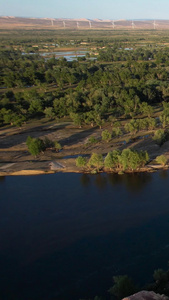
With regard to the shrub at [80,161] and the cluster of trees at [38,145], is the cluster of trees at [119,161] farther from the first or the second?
Answer: the cluster of trees at [38,145]

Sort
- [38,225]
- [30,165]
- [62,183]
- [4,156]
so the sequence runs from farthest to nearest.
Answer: [4,156] → [30,165] → [62,183] → [38,225]

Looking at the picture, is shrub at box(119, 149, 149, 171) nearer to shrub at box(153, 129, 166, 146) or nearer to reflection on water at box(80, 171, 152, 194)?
reflection on water at box(80, 171, 152, 194)

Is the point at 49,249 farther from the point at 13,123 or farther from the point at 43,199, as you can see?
the point at 13,123

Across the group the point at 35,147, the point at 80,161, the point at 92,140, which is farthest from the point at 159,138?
the point at 35,147

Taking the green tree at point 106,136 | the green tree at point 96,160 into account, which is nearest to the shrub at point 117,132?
the green tree at point 106,136

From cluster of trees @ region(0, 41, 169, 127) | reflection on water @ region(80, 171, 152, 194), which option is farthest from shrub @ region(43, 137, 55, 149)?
cluster of trees @ region(0, 41, 169, 127)

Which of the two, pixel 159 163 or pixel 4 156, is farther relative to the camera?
pixel 4 156

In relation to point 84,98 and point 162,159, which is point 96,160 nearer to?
point 162,159

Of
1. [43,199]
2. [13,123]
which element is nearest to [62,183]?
[43,199]

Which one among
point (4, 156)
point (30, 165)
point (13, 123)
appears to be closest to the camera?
point (30, 165)
